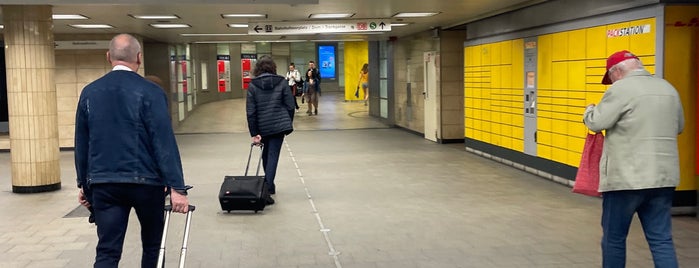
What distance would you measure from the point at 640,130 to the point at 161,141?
2615mm

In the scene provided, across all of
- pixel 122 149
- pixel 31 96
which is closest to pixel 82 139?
pixel 122 149

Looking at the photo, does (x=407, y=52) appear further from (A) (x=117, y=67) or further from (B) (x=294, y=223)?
(A) (x=117, y=67)

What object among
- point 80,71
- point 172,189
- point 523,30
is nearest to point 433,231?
point 172,189

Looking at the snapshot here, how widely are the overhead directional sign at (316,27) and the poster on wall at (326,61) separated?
28.6 meters

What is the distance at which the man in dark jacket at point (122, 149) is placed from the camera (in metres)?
3.60

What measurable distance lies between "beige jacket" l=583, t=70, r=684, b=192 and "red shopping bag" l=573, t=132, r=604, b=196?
25 centimetres

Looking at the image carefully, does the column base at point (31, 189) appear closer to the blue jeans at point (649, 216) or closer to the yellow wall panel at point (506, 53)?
the yellow wall panel at point (506, 53)

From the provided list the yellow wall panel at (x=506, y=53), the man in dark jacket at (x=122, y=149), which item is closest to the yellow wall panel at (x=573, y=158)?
the yellow wall panel at (x=506, y=53)

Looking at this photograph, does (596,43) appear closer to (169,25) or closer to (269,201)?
(269,201)

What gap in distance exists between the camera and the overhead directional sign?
12.2 metres

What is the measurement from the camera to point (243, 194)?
290 inches

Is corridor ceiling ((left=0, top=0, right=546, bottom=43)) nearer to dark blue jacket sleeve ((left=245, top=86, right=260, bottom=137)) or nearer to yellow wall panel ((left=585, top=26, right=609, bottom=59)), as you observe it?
dark blue jacket sleeve ((left=245, top=86, right=260, bottom=137))

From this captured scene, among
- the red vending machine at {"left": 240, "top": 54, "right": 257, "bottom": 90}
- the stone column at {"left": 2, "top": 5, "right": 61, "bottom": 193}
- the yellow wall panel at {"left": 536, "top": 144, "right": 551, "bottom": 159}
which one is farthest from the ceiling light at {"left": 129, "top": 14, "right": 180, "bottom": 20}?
the red vending machine at {"left": 240, "top": 54, "right": 257, "bottom": 90}

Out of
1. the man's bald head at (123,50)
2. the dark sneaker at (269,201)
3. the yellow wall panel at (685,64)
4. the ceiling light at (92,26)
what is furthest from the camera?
the ceiling light at (92,26)
